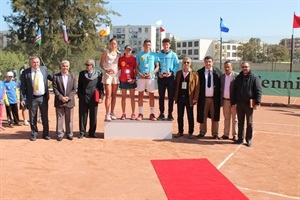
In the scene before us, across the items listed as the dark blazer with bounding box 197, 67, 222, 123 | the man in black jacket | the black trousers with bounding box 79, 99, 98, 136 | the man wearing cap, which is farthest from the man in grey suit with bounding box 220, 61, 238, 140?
the man wearing cap

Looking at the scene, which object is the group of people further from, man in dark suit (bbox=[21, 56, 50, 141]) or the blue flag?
the blue flag

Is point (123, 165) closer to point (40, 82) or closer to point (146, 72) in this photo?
point (146, 72)

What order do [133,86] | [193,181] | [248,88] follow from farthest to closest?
[133,86]
[248,88]
[193,181]

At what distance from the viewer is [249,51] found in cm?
9169

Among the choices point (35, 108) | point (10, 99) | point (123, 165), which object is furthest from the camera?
point (10, 99)

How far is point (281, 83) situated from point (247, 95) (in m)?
10.4

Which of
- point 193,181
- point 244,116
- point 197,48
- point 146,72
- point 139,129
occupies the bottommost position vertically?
point 193,181

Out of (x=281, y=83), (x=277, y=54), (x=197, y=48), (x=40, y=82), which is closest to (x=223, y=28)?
(x=281, y=83)

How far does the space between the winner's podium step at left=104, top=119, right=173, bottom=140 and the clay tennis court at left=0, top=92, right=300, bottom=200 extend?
0.24m

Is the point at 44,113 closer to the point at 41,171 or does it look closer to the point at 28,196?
the point at 41,171

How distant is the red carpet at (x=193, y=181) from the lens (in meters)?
4.56

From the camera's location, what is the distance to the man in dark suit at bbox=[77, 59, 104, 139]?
7852 mm

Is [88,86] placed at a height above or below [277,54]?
below

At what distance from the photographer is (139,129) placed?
7980mm
